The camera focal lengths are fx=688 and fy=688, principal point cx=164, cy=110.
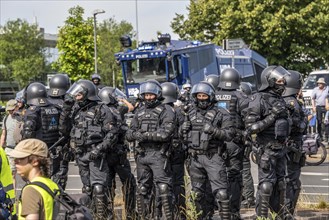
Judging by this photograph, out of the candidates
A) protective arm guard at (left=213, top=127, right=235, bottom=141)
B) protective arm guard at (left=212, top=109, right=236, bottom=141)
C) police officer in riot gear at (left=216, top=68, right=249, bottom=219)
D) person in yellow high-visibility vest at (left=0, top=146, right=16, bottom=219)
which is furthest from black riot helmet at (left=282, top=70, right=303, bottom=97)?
person in yellow high-visibility vest at (left=0, top=146, right=16, bottom=219)

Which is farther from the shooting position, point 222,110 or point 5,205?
point 222,110

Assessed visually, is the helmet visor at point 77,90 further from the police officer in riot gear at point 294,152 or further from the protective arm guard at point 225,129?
the police officer in riot gear at point 294,152

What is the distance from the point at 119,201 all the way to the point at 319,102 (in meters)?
10.1

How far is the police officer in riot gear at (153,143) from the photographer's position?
8492mm

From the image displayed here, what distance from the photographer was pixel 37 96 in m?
9.95

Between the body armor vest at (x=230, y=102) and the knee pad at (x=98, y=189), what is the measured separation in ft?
6.36

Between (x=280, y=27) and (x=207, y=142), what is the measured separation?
2780 centimetres

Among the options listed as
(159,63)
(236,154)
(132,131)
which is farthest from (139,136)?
(159,63)

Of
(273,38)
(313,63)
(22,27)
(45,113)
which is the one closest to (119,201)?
(45,113)

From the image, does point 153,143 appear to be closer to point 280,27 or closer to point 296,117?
point 296,117

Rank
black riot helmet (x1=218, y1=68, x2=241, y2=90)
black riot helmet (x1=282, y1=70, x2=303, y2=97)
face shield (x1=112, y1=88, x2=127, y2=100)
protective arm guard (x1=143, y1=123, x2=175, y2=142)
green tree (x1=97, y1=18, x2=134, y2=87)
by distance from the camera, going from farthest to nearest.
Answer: green tree (x1=97, y1=18, x2=134, y2=87)
face shield (x1=112, y1=88, x2=127, y2=100)
black riot helmet (x1=218, y1=68, x2=241, y2=90)
black riot helmet (x1=282, y1=70, x2=303, y2=97)
protective arm guard (x1=143, y1=123, x2=175, y2=142)

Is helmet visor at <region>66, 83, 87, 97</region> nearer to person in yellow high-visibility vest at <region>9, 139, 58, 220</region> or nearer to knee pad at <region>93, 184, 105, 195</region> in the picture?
knee pad at <region>93, 184, 105, 195</region>

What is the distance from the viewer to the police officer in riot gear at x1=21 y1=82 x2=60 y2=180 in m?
9.52

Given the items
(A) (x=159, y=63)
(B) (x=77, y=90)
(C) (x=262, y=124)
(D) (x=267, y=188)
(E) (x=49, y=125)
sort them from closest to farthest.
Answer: (C) (x=262, y=124), (D) (x=267, y=188), (B) (x=77, y=90), (E) (x=49, y=125), (A) (x=159, y=63)
